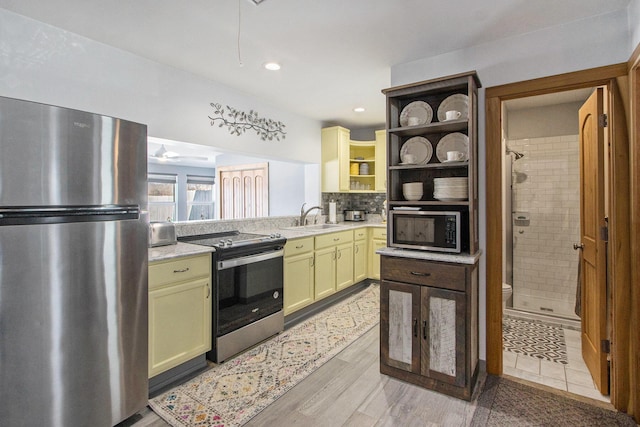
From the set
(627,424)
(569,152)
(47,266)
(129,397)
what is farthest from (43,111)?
(569,152)

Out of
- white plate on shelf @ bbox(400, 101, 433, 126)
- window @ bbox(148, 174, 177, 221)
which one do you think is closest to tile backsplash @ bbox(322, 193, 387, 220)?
white plate on shelf @ bbox(400, 101, 433, 126)

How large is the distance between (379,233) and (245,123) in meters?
2.33

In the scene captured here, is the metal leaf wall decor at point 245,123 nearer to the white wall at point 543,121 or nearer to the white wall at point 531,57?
the white wall at point 531,57

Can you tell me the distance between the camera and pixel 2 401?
1403mm

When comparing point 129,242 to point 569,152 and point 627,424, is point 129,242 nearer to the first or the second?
point 627,424

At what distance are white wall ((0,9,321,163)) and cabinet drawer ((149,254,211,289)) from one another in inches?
45.0

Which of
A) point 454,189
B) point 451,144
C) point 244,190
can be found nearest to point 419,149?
point 451,144

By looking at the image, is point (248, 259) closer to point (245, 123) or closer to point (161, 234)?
point (161, 234)

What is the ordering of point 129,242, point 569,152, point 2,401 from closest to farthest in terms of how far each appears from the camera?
point 2,401
point 129,242
point 569,152

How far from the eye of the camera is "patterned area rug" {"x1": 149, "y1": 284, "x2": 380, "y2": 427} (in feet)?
6.36

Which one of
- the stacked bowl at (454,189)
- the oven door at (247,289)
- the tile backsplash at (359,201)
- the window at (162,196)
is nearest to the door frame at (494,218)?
the stacked bowl at (454,189)

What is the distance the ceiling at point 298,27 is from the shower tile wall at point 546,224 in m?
1.97

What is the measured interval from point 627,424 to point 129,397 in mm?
2879

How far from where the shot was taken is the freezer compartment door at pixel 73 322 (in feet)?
4.70
